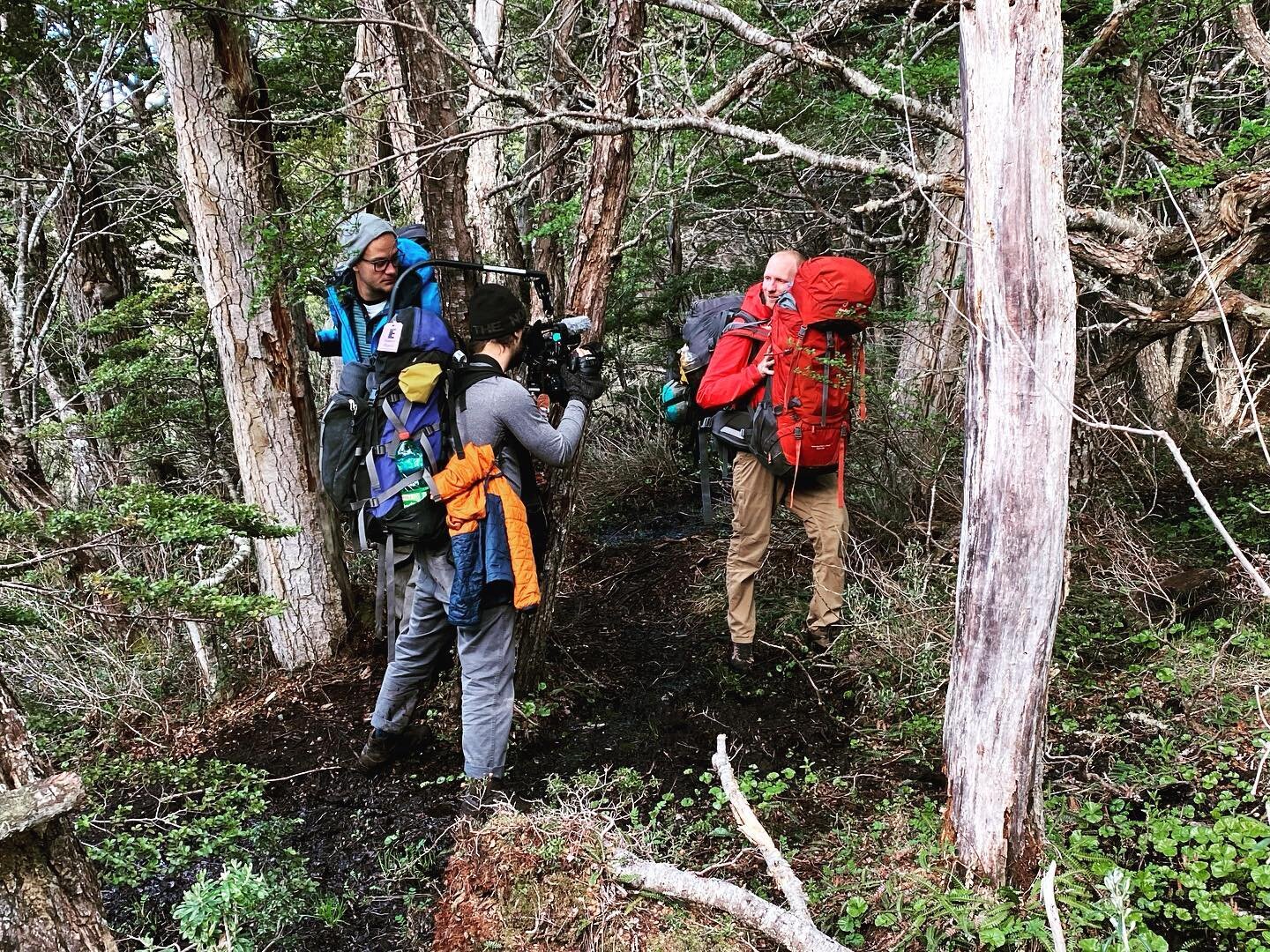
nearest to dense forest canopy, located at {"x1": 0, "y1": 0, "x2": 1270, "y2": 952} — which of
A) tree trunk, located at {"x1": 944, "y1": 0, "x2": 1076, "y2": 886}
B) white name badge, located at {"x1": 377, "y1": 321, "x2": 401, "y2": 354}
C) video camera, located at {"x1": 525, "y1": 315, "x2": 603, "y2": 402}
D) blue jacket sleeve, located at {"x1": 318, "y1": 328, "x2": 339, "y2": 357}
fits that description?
tree trunk, located at {"x1": 944, "y1": 0, "x2": 1076, "y2": 886}

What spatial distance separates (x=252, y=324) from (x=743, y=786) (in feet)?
11.5

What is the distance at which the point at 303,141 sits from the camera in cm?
443

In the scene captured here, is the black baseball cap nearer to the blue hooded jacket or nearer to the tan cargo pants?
the blue hooded jacket

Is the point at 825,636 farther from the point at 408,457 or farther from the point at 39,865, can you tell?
the point at 39,865

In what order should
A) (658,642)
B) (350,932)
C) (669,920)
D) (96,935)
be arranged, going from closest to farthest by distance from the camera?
(96,935)
(669,920)
(350,932)
(658,642)

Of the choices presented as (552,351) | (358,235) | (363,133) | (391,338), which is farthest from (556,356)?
(363,133)

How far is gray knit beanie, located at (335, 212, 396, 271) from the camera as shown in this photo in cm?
346

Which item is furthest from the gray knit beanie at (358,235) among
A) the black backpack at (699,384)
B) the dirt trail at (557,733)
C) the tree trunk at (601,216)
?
the dirt trail at (557,733)

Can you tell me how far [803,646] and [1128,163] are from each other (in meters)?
3.08

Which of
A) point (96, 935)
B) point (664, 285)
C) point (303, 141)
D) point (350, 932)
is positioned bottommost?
point (350, 932)

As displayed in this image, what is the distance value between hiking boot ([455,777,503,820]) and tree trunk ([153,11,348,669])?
6.04ft

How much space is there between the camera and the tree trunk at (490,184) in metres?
6.69

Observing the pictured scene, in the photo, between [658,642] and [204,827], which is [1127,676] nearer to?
[658,642]

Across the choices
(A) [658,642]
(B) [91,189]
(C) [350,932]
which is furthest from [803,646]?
(B) [91,189]
